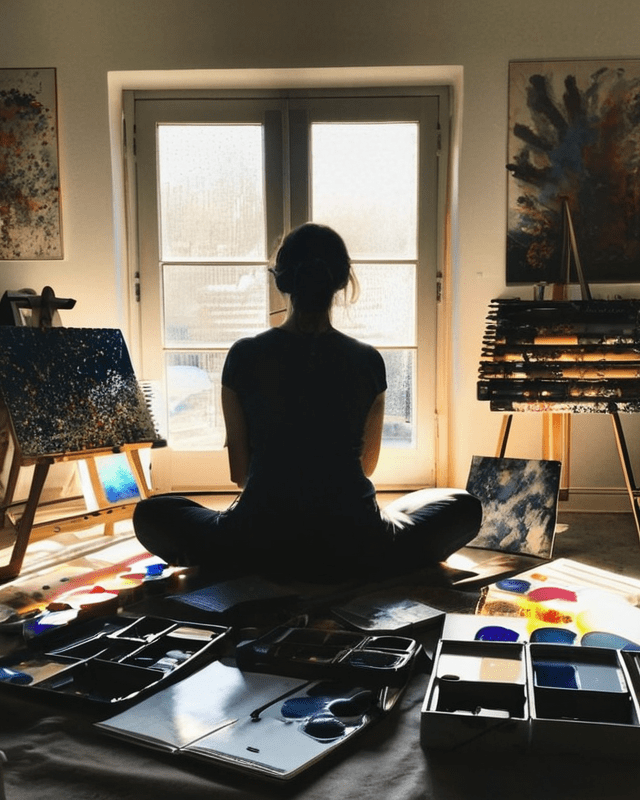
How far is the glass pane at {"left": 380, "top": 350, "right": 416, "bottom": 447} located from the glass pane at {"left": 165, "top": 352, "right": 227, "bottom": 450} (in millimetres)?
768

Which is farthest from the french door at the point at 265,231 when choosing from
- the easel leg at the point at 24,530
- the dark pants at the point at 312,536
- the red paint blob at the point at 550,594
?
the red paint blob at the point at 550,594

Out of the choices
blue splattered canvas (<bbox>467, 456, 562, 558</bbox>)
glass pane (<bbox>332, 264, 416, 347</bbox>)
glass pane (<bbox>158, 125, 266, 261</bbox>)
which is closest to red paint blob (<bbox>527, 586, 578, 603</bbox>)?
blue splattered canvas (<bbox>467, 456, 562, 558</bbox>)

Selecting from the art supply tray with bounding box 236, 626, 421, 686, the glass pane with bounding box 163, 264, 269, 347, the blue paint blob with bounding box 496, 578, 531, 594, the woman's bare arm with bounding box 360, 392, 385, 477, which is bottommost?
the blue paint blob with bounding box 496, 578, 531, 594

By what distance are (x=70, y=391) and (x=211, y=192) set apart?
136 centimetres

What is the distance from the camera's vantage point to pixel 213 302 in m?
3.72

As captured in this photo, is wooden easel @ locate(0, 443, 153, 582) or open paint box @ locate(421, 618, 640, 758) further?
wooden easel @ locate(0, 443, 153, 582)

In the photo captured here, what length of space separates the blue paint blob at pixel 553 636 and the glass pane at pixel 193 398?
2.20 metres

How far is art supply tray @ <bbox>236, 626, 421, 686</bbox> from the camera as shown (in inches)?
57.6

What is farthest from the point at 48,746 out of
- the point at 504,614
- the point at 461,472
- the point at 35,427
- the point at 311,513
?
the point at 461,472

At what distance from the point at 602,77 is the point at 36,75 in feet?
7.80

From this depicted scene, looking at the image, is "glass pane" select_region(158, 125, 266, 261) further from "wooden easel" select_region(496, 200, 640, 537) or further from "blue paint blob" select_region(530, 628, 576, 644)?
"blue paint blob" select_region(530, 628, 576, 644)

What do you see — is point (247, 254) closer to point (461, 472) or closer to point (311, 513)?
point (461, 472)

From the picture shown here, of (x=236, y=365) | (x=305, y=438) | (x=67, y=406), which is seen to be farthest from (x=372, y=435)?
(x=67, y=406)

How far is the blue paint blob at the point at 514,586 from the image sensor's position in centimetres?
222
